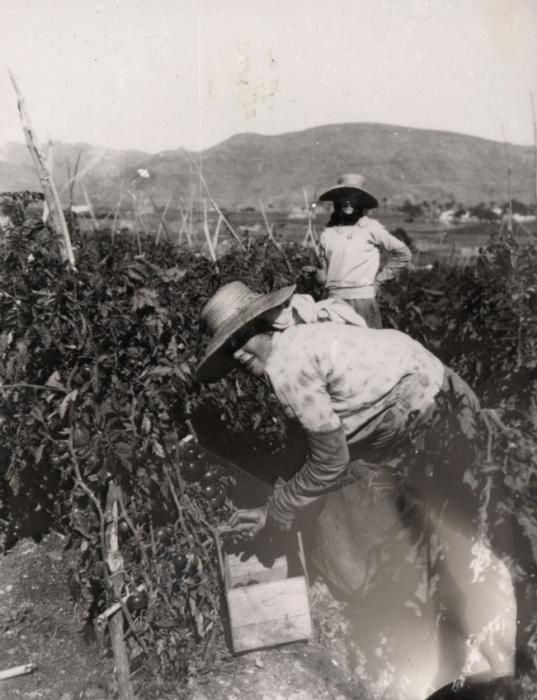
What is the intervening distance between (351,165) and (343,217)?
3483 cm

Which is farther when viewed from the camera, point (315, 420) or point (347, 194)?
point (347, 194)

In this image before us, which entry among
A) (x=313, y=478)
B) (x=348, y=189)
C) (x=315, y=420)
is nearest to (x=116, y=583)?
(x=313, y=478)

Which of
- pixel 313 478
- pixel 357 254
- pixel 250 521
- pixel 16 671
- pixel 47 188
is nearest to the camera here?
pixel 313 478

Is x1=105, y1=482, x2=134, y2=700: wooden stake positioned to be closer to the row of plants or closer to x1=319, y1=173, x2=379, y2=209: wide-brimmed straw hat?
the row of plants

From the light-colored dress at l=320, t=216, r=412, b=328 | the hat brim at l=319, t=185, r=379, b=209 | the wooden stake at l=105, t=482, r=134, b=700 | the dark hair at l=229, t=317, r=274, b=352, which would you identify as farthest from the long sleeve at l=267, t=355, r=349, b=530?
the hat brim at l=319, t=185, r=379, b=209

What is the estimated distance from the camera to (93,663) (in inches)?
89.6

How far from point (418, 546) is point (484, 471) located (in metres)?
0.74

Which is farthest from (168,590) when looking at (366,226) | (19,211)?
(366,226)

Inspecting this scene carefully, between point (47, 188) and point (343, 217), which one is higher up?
point (47, 188)

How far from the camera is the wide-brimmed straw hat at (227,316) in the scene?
1.98 m

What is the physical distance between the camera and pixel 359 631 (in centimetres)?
242

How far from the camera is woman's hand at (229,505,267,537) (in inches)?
90.1

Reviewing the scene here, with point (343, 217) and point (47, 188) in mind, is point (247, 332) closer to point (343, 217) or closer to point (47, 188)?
point (47, 188)

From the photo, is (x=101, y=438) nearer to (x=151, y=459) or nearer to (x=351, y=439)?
(x=151, y=459)
